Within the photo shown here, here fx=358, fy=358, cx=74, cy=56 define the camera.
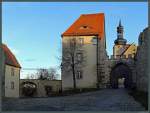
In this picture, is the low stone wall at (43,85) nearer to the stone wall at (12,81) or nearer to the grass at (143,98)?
the stone wall at (12,81)

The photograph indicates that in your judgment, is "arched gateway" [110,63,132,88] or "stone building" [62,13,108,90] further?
"arched gateway" [110,63,132,88]

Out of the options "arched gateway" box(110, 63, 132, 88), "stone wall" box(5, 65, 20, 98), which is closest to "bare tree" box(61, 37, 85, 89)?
"stone wall" box(5, 65, 20, 98)

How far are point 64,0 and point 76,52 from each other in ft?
53.3

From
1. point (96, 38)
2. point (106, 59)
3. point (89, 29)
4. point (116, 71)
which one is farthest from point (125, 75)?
point (89, 29)

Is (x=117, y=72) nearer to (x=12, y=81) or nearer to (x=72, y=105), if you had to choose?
(x=12, y=81)

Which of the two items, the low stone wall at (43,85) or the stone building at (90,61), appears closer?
the low stone wall at (43,85)

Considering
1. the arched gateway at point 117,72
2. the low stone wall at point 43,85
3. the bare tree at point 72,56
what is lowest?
the low stone wall at point 43,85

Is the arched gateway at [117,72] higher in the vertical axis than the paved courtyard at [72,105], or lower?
higher

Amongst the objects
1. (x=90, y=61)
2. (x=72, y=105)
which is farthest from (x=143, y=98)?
(x=90, y=61)

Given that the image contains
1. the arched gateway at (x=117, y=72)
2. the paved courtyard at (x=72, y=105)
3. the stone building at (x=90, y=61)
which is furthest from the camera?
the arched gateway at (x=117, y=72)

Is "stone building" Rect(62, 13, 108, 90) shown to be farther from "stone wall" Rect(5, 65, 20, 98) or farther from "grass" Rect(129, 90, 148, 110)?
"grass" Rect(129, 90, 148, 110)

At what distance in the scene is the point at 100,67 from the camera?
83.2 ft

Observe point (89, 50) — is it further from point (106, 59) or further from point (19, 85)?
point (19, 85)

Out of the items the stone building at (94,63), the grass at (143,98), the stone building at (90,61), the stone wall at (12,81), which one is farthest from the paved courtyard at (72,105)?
the stone building at (90,61)
